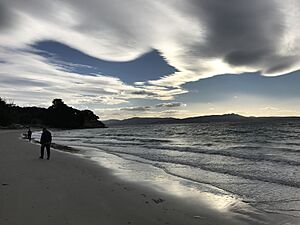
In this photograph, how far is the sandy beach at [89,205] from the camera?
22.0 feet

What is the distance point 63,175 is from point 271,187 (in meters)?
7.66

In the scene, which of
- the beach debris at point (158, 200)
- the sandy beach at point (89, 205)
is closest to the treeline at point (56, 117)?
the sandy beach at point (89, 205)

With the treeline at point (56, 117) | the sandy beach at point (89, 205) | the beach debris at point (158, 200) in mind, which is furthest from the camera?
the treeline at point (56, 117)

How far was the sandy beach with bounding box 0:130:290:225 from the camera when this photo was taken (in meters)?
6.70

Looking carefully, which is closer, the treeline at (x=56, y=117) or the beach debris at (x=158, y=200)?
the beach debris at (x=158, y=200)

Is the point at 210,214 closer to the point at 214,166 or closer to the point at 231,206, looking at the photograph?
the point at 231,206

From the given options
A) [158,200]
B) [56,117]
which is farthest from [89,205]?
[56,117]

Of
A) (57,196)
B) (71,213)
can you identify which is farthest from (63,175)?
(71,213)

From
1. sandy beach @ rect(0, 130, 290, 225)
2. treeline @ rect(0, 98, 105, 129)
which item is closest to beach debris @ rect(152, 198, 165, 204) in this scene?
sandy beach @ rect(0, 130, 290, 225)

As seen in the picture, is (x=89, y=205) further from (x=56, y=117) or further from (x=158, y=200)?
(x=56, y=117)

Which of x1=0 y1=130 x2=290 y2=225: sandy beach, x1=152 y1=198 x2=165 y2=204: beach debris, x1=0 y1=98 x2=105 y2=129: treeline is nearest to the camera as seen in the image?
x1=0 y1=130 x2=290 y2=225: sandy beach

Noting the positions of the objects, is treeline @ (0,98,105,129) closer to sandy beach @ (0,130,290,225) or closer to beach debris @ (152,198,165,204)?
sandy beach @ (0,130,290,225)

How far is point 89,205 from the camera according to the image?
783 cm

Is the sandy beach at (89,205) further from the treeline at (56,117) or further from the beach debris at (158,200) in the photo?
the treeline at (56,117)
